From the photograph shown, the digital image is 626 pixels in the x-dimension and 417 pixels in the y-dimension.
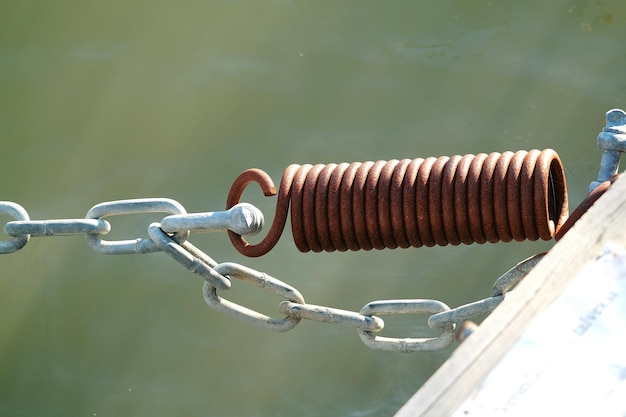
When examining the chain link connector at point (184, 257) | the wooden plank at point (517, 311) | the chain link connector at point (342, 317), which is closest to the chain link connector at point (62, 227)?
the chain link connector at point (184, 257)

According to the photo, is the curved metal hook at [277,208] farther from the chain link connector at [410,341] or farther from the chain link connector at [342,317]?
the chain link connector at [410,341]

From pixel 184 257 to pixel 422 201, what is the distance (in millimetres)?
642

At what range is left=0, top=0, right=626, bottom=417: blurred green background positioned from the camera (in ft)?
Answer: 12.1

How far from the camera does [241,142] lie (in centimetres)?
398

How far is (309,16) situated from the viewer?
4.20 m

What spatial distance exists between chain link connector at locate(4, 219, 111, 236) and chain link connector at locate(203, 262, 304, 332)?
333mm

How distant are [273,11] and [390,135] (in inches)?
34.1

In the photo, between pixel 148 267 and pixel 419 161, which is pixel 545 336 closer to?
pixel 419 161

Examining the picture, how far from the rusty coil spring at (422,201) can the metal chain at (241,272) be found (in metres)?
0.09

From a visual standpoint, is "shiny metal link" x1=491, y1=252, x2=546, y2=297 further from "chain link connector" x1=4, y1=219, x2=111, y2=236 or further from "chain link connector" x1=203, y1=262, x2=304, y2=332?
"chain link connector" x1=4, y1=219, x2=111, y2=236

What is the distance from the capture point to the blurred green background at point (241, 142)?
3.68 m

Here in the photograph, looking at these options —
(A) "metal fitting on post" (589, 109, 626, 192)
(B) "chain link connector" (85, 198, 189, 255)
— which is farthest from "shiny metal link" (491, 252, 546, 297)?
(B) "chain link connector" (85, 198, 189, 255)

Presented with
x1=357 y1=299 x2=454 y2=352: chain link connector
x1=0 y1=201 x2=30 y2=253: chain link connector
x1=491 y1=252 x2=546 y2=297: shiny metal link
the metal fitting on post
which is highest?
the metal fitting on post

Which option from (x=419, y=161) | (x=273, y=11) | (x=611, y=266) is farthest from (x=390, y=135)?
(x=611, y=266)
